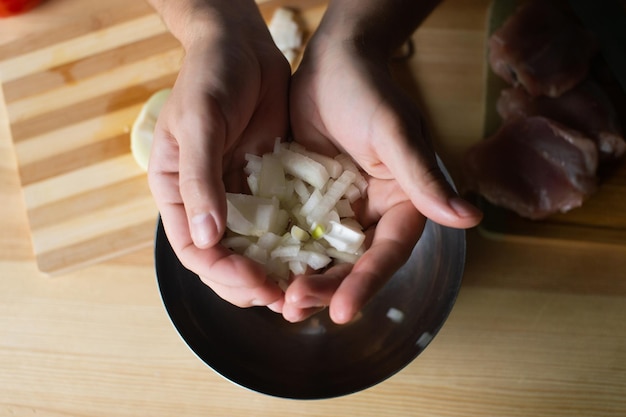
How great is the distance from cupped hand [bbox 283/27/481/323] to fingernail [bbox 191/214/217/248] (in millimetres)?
137

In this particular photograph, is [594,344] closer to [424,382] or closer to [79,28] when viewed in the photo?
[424,382]

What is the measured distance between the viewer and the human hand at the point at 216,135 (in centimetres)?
85

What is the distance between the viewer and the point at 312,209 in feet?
3.31

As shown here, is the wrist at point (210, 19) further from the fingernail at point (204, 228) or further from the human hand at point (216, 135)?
the fingernail at point (204, 228)

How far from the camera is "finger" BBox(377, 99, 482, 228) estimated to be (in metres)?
0.85

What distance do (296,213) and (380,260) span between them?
20cm

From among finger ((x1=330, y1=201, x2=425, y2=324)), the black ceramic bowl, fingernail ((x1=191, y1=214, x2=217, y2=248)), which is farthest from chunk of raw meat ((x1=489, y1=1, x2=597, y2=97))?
fingernail ((x1=191, y1=214, x2=217, y2=248))

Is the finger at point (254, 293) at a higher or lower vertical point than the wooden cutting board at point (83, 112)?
higher

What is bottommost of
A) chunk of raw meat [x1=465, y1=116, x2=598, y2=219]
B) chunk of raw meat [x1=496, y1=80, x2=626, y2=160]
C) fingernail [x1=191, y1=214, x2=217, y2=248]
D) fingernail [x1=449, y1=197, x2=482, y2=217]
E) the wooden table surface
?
the wooden table surface

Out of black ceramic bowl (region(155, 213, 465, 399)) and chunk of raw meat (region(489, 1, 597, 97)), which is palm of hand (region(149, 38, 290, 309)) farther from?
chunk of raw meat (region(489, 1, 597, 97))

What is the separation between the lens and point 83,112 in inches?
53.9

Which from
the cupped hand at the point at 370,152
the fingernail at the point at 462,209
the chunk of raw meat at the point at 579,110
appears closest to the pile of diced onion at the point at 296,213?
the cupped hand at the point at 370,152

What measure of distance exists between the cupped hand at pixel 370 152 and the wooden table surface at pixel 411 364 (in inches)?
13.4

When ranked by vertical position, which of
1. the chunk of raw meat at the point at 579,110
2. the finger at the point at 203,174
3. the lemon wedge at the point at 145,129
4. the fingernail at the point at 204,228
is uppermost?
the finger at the point at 203,174
